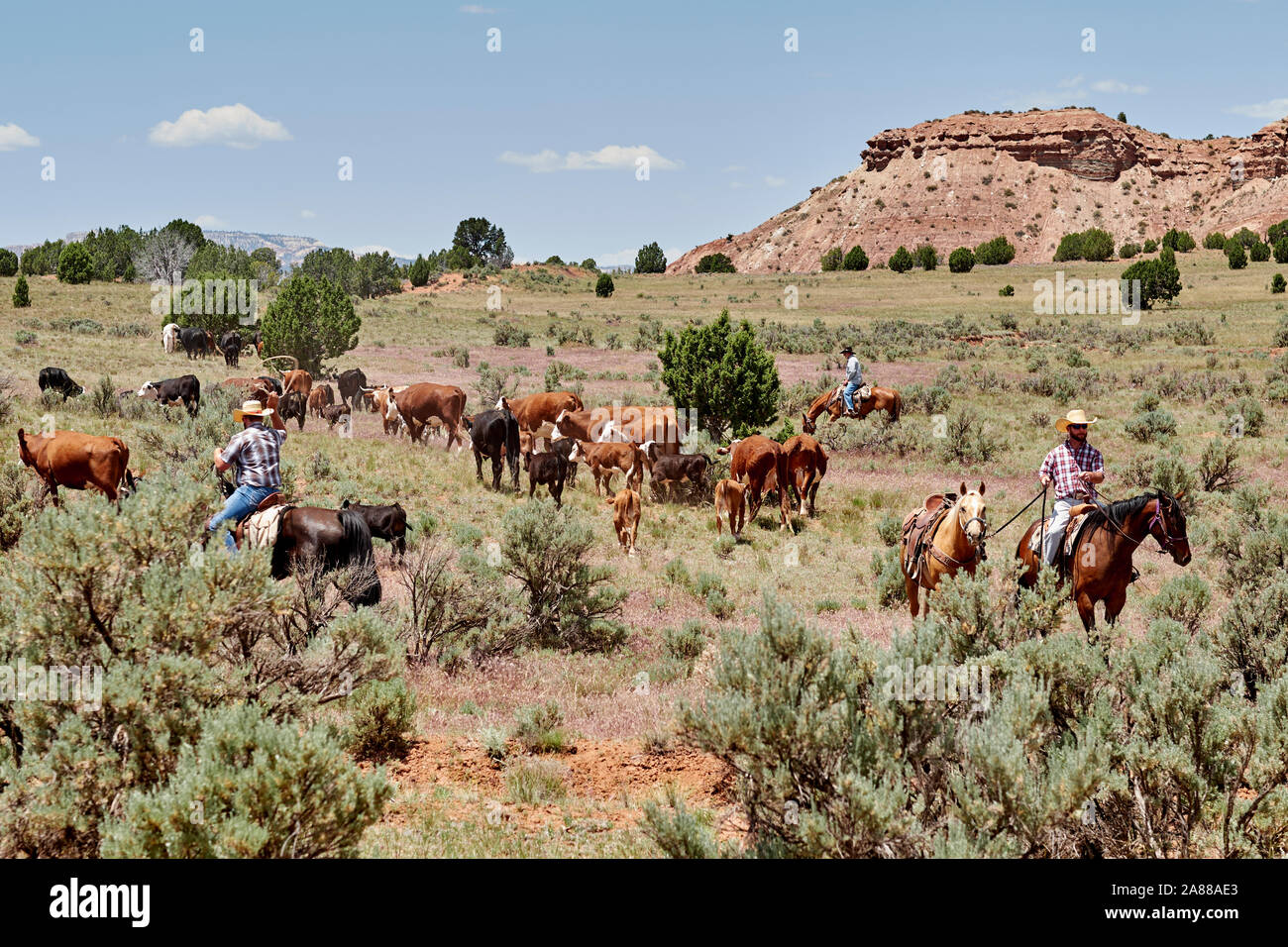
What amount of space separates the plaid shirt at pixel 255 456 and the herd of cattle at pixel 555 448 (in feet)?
15.8

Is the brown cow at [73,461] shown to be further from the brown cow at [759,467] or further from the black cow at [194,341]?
the black cow at [194,341]

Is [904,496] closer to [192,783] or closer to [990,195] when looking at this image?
[192,783]

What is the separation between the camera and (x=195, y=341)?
38.4 m

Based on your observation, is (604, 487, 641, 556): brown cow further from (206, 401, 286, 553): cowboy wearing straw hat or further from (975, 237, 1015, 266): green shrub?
(975, 237, 1015, 266): green shrub

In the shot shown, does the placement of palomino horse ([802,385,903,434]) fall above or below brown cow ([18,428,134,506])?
above

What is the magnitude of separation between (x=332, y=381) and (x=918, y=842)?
34.7m

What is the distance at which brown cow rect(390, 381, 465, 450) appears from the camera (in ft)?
78.6

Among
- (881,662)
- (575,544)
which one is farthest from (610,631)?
(881,662)

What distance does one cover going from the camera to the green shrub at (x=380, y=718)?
7293mm

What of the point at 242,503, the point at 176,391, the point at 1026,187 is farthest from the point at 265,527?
the point at 1026,187

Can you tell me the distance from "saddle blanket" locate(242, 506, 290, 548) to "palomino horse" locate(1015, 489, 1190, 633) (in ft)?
27.7

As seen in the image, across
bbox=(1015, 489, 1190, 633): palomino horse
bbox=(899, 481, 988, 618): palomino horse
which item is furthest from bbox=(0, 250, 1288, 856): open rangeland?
bbox=(1015, 489, 1190, 633): palomino horse

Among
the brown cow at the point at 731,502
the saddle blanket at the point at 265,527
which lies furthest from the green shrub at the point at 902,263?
→ the saddle blanket at the point at 265,527
